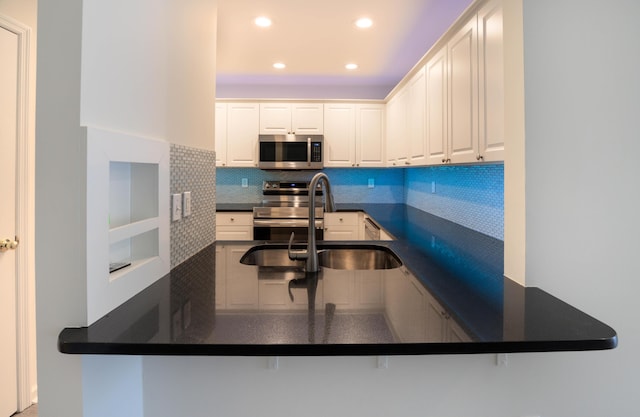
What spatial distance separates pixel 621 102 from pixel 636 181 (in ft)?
0.82

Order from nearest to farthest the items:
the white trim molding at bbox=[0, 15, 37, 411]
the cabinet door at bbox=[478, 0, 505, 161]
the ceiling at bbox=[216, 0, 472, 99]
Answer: the cabinet door at bbox=[478, 0, 505, 161]
the white trim molding at bbox=[0, 15, 37, 411]
the ceiling at bbox=[216, 0, 472, 99]

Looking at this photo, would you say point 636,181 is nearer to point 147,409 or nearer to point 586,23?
point 586,23

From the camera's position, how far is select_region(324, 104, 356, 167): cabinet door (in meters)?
4.46

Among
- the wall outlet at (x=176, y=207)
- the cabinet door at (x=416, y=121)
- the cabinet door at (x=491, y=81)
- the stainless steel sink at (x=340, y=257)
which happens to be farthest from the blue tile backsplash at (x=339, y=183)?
the wall outlet at (x=176, y=207)

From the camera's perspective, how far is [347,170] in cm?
479

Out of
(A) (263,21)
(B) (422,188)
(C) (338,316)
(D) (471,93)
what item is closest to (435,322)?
(C) (338,316)

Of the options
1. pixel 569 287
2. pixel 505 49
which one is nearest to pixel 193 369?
pixel 569 287

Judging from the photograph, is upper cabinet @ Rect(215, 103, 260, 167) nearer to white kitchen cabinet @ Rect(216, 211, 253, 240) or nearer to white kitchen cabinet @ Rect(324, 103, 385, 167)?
white kitchen cabinet @ Rect(216, 211, 253, 240)

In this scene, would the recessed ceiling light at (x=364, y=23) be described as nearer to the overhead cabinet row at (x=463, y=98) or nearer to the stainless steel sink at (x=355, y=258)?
the overhead cabinet row at (x=463, y=98)

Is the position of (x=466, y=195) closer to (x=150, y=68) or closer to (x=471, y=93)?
(x=471, y=93)

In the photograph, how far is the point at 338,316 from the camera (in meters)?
0.97

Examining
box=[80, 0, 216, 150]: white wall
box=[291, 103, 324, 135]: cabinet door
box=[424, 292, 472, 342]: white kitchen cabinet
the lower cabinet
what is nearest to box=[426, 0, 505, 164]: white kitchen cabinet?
the lower cabinet

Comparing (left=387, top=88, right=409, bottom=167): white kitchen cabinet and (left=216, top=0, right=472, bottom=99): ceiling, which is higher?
(left=216, top=0, right=472, bottom=99): ceiling

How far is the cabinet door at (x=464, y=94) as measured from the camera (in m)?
Result: 1.90
